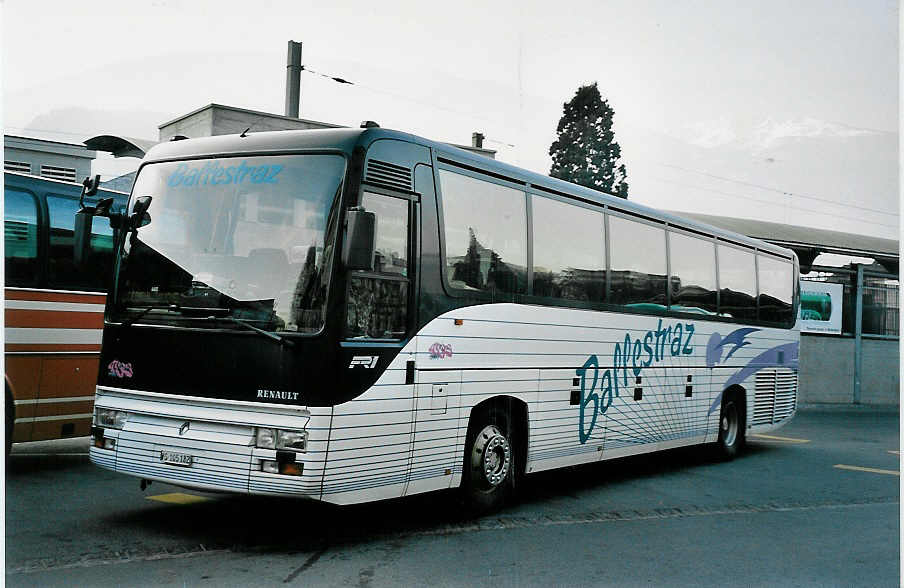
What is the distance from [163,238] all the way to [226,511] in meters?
2.42

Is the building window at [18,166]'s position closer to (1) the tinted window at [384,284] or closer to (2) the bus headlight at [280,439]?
(1) the tinted window at [384,284]

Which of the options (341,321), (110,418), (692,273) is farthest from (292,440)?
(692,273)

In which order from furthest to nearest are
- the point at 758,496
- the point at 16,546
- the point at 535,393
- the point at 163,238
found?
the point at 758,496 < the point at 535,393 < the point at 163,238 < the point at 16,546

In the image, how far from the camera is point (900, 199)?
16.5ft

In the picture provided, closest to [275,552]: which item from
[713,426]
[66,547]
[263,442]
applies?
Answer: [263,442]

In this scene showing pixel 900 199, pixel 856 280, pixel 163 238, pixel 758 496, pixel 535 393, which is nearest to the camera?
pixel 900 199

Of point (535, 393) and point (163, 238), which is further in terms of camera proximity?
point (535, 393)

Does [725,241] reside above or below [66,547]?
above

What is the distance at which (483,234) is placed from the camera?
847 centimetres

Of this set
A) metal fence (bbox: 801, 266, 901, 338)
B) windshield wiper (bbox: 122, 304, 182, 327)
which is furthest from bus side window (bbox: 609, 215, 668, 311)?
metal fence (bbox: 801, 266, 901, 338)

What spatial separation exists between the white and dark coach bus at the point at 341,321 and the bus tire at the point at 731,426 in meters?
4.33

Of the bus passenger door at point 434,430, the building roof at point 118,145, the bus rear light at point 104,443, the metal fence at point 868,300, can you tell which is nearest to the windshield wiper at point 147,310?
the bus rear light at point 104,443

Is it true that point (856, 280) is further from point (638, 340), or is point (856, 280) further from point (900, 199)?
point (900, 199)

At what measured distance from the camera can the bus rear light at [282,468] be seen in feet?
21.2
